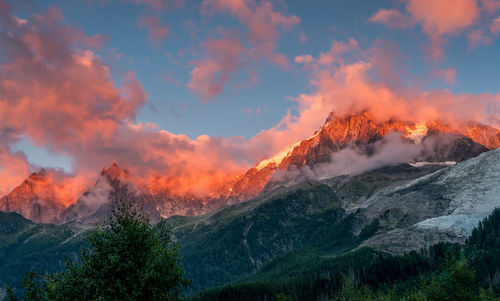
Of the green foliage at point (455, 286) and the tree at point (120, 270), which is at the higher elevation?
the tree at point (120, 270)

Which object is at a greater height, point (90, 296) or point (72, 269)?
point (72, 269)

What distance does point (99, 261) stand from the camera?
118 ft

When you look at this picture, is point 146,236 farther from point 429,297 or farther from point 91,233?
point 429,297

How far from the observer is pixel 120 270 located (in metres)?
35.3

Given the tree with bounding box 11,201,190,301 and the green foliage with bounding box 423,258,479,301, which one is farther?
the green foliage with bounding box 423,258,479,301

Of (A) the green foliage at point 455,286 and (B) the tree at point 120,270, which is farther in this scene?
(A) the green foliage at point 455,286

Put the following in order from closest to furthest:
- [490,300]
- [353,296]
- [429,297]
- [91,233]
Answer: [91,233] < [429,297] < [490,300] < [353,296]

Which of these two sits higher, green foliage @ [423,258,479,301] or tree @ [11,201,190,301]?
tree @ [11,201,190,301]

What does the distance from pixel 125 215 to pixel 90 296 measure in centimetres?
817

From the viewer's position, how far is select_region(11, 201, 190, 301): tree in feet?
113

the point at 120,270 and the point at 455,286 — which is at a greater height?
the point at 120,270

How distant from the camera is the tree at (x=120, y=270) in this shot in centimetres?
3453

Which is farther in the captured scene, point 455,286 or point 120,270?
point 455,286

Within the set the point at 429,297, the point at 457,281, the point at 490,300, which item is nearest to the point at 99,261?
the point at 429,297
